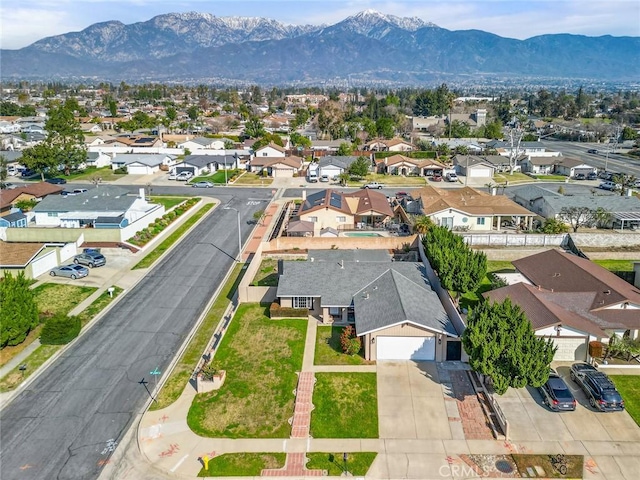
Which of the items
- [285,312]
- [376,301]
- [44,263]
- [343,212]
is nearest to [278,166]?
[343,212]

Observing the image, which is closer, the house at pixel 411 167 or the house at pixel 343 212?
the house at pixel 343 212

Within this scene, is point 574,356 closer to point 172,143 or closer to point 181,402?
point 181,402

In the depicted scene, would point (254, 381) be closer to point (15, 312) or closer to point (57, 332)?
point (57, 332)

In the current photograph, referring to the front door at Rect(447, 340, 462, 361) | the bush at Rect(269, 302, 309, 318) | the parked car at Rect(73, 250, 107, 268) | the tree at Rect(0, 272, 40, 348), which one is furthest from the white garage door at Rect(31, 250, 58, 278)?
the front door at Rect(447, 340, 462, 361)

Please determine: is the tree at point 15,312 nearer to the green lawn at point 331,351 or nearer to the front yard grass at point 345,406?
the green lawn at point 331,351

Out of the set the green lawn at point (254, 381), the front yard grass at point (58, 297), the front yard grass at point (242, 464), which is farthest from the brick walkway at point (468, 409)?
the front yard grass at point (58, 297)

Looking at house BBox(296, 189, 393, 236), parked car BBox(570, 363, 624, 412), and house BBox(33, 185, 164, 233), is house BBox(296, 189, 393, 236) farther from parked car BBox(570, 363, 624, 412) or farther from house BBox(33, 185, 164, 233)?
parked car BBox(570, 363, 624, 412)

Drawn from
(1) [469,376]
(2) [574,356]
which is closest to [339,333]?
(1) [469,376]

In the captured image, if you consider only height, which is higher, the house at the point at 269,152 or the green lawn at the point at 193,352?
the house at the point at 269,152
